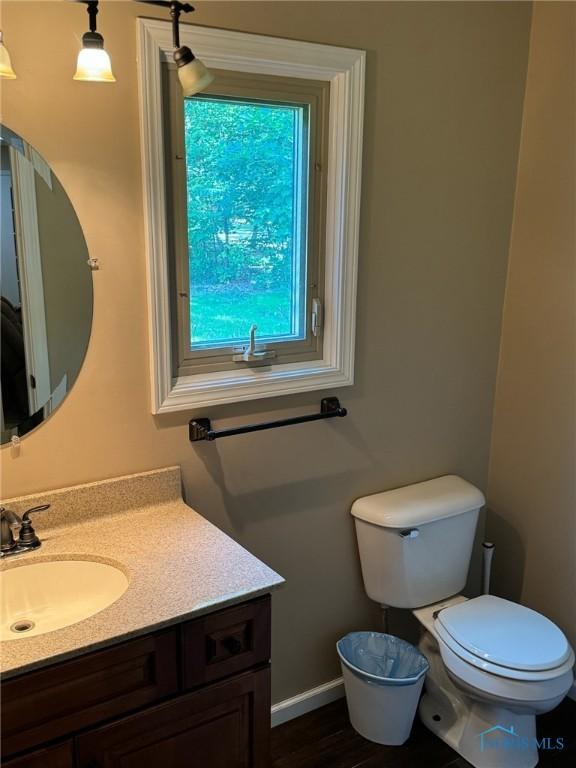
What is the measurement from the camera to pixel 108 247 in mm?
1667

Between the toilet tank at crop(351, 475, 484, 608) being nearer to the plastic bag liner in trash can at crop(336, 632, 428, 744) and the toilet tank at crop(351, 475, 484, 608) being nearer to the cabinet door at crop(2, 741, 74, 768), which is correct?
the plastic bag liner in trash can at crop(336, 632, 428, 744)

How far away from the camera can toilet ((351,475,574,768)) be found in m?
1.95

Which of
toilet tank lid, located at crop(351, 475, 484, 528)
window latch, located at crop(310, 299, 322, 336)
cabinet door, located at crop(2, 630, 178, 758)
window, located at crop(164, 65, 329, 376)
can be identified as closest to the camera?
cabinet door, located at crop(2, 630, 178, 758)

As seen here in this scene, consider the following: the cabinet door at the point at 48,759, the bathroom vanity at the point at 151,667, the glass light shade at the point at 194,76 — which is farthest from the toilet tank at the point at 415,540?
the glass light shade at the point at 194,76

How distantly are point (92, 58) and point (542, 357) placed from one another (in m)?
1.70

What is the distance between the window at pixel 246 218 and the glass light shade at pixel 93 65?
1.09 feet

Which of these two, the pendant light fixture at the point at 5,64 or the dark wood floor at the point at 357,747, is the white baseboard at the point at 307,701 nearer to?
the dark wood floor at the point at 357,747

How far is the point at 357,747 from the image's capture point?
2195 mm

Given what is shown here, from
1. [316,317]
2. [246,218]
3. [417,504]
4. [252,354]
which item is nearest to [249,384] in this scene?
[252,354]

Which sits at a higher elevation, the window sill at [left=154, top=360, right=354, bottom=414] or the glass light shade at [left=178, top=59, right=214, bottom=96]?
the glass light shade at [left=178, top=59, right=214, bottom=96]

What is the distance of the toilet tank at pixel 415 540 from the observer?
2.19 metres

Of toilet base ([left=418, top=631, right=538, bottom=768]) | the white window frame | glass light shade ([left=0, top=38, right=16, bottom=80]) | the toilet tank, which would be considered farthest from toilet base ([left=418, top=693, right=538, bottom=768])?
glass light shade ([left=0, top=38, right=16, bottom=80])

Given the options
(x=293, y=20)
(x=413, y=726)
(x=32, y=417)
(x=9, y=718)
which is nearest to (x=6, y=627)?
(x=9, y=718)

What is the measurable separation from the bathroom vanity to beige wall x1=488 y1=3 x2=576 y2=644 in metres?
1.30
